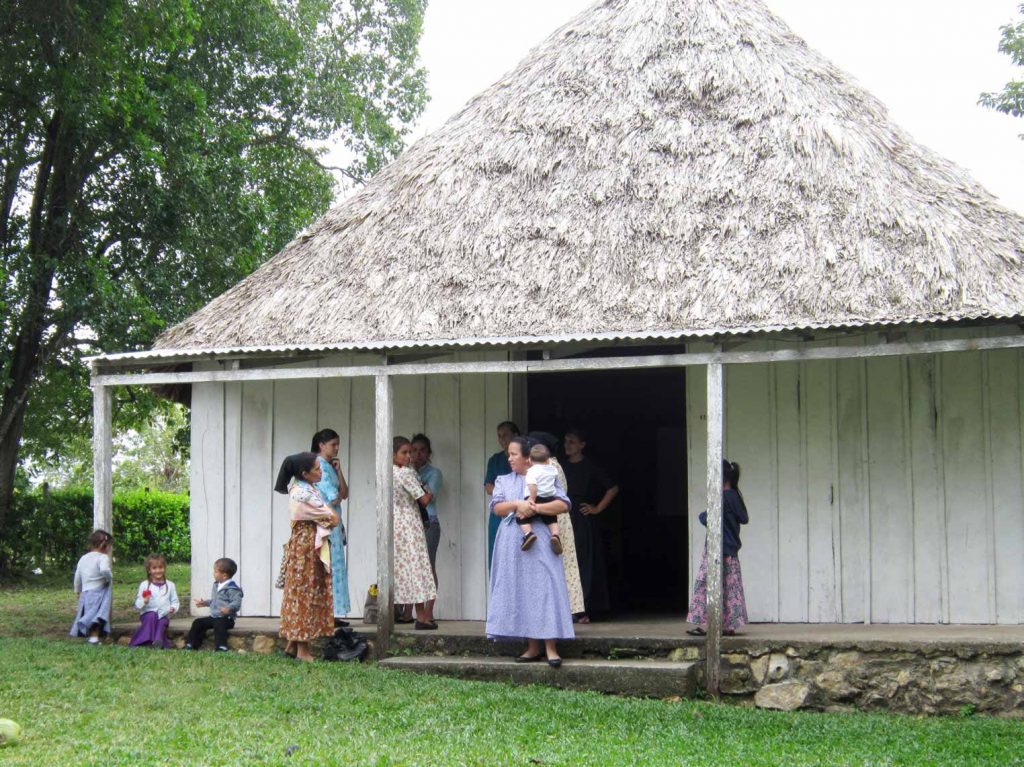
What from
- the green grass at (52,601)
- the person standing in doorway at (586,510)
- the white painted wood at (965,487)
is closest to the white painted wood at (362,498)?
the person standing in doorway at (586,510)

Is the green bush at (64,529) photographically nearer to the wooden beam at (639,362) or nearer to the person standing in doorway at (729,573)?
the wooden beam at (639,362)

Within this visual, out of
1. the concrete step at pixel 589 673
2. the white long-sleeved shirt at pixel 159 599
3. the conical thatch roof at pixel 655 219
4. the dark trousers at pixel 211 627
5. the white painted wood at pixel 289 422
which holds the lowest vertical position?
the concrete step at pixel 589 673

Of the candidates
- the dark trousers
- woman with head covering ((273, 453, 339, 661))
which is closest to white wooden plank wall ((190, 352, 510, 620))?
the dark trousers

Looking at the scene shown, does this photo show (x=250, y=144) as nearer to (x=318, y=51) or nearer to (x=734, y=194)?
(x=318, y=51)

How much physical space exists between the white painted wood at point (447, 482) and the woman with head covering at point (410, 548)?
700 millimetres

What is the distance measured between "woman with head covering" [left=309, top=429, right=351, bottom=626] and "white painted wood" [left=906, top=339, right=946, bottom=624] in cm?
430

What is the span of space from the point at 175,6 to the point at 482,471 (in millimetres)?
6906

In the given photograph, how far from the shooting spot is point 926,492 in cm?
945

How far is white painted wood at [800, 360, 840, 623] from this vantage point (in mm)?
9523

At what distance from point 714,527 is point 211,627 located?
161 inches

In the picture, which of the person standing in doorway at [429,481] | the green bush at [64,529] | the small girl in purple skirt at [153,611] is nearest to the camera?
the small girl in purple skirt at [153,611]

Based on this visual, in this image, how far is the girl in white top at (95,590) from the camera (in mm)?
10070

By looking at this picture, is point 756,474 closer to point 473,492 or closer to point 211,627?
point 473,492

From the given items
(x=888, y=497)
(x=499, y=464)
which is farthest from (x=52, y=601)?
(x=888, y=497)
